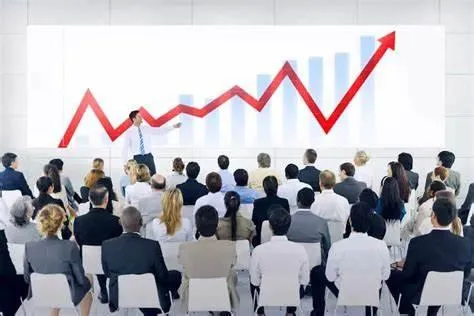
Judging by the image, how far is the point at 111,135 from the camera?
39.3 ft

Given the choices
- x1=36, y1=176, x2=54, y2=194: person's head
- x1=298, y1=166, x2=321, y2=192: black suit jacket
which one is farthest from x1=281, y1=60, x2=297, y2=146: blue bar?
x1=36, y1=176, x2=54, y2=194: person's head

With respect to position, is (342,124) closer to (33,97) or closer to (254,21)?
(254,21)

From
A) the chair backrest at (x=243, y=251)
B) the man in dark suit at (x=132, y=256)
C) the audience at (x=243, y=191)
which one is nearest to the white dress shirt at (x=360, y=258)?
the chair backrest at (x=243, y=251)

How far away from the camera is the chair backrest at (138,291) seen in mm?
5141

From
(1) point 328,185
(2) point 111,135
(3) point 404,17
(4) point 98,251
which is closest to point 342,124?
(3) point 404,17

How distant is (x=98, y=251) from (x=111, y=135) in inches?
241

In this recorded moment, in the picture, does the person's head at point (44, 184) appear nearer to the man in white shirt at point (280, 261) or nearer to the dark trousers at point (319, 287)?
the man in white shirt at point (280, 261)

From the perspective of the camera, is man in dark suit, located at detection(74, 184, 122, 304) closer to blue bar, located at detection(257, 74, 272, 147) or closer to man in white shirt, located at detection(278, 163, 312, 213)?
man in white shirt, located at detection(278, 163, 312, 213)

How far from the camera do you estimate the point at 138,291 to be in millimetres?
5176

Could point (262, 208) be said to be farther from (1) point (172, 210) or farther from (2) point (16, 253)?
(2) point (16, 253)

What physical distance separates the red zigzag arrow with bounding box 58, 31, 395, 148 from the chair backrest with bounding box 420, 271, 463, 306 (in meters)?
6.85

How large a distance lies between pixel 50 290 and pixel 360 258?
2.22 m

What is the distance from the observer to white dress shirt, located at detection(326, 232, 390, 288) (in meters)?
5.41

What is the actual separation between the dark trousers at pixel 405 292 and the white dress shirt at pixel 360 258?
0.77 feet
